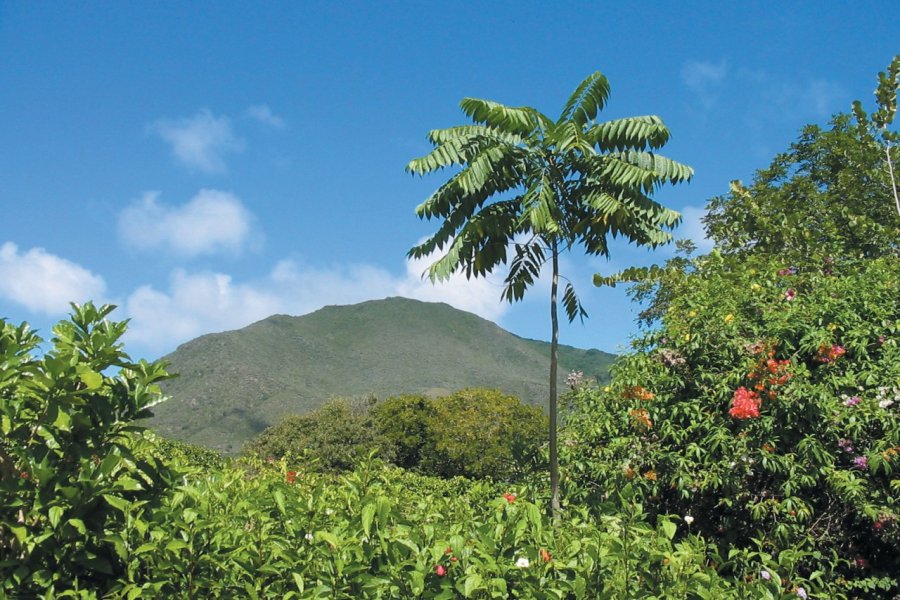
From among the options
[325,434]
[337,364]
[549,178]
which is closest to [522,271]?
[549,178]

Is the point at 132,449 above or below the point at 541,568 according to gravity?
above

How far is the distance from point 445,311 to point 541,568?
187 m

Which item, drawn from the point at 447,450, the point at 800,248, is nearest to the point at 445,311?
the point at 447,450

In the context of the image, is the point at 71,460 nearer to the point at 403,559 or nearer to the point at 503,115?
the point at 403,559

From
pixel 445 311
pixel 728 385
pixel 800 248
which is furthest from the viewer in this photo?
pixel 445 311

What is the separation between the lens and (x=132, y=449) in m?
3.39

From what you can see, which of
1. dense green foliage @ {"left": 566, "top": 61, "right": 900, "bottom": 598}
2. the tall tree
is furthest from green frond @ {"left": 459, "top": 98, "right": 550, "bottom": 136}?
dense green foliage @ {"left": 566, "top": 61, "right": 900, "bottom": 598}

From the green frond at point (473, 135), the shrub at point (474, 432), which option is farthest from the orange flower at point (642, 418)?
the shrub at point (474, 432)

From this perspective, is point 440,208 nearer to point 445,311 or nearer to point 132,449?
point 132,449

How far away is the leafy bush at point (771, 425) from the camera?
6.61 m

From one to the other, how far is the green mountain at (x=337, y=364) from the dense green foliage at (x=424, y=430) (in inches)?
2498

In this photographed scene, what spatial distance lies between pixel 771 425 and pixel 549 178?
17.3 ft

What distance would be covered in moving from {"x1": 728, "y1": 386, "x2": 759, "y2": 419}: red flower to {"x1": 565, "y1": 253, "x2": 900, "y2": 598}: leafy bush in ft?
0.04

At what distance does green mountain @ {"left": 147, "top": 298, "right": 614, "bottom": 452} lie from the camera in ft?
388
